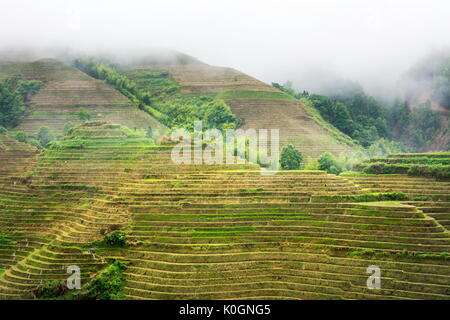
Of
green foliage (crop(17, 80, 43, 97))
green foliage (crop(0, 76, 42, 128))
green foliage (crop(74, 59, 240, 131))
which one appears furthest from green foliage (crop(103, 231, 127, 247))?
green foliage (crop(17, 80, 43, 97))

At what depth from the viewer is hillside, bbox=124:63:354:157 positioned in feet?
169

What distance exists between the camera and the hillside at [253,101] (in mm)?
51531

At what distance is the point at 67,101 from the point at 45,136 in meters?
6.30

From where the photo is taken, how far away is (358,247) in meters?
27.0

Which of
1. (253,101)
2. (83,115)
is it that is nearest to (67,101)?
(83,115)

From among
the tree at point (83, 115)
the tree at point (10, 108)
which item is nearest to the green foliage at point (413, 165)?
the tree at point (83, 115)

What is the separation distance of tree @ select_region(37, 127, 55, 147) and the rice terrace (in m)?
0.13

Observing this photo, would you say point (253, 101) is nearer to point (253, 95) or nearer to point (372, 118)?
point (253, 95)

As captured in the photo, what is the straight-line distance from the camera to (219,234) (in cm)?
2928

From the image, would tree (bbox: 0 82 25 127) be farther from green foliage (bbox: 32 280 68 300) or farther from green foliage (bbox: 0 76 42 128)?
green foliage (bbox: 32 280 68 300)

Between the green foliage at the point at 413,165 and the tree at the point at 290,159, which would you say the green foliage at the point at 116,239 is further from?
the green foliage at the point at 413,165
